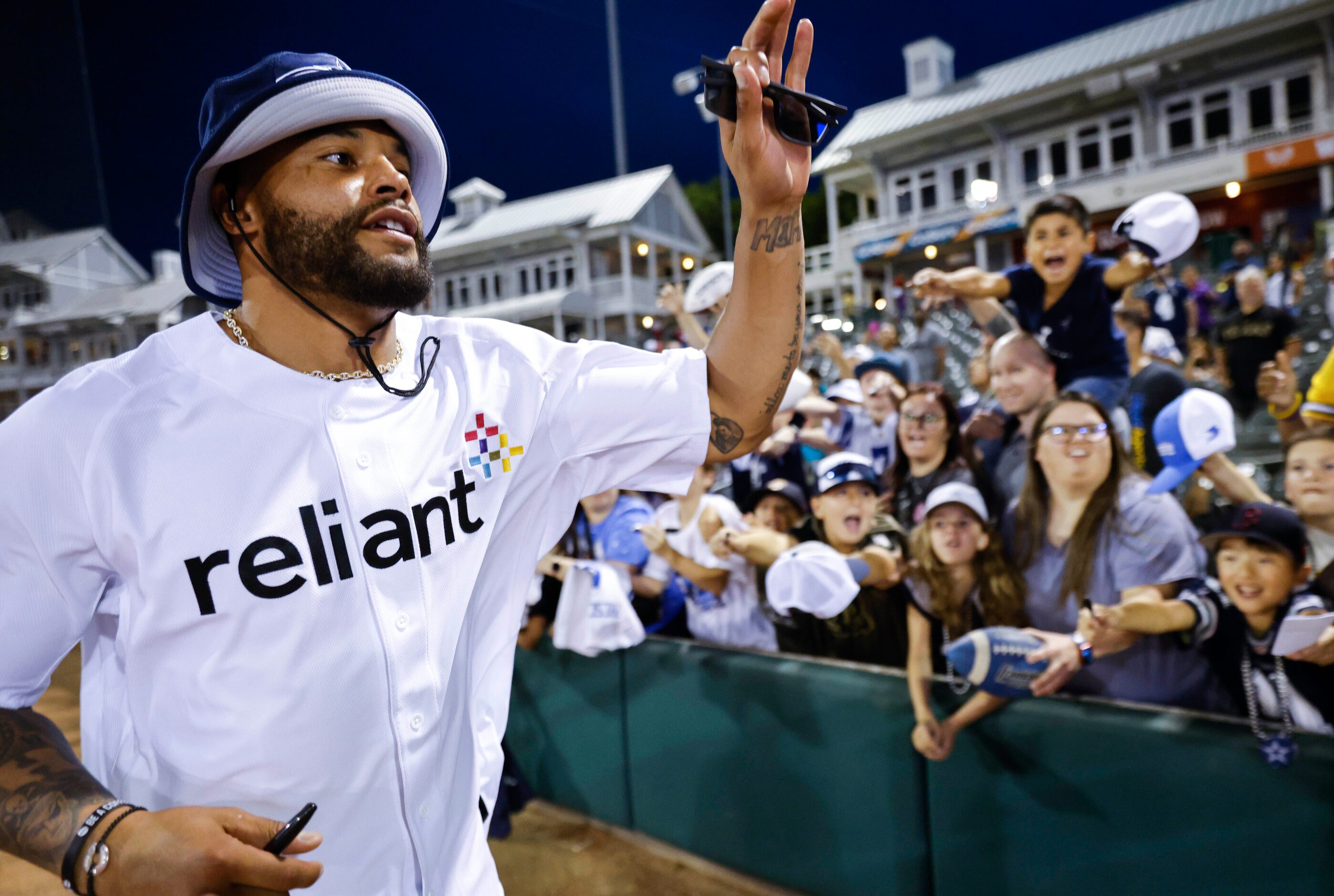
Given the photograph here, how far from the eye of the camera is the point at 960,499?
3035mm

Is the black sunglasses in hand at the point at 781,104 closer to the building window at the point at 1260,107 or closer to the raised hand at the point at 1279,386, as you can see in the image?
the raised hand at the point at 1279,386

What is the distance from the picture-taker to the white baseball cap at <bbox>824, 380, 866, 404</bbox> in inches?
231

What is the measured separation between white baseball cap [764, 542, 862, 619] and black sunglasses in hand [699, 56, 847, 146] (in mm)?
2083

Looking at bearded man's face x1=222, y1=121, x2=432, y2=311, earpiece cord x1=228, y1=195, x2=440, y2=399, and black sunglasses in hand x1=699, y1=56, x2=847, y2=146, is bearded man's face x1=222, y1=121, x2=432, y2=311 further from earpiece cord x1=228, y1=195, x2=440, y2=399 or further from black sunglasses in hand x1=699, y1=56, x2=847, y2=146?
black sunglasses in hand x1=699, y1=56, x2=847, y2=146

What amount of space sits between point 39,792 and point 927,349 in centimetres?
986

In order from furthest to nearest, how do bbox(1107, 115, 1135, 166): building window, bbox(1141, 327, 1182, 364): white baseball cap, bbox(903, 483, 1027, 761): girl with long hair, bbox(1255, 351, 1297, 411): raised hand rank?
bbox(1107, 115, 1135, 166): building window < bbox(1141, 327, 1182, 364): white baseball cap < bbox(1255, 351, 1297, 411): raised hand < bbox(903, 483, 1027, 761): girl with long hair

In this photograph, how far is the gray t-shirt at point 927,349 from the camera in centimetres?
938

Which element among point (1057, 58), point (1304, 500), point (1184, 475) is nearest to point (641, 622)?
point (1184, 475)

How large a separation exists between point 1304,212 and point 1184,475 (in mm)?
18123

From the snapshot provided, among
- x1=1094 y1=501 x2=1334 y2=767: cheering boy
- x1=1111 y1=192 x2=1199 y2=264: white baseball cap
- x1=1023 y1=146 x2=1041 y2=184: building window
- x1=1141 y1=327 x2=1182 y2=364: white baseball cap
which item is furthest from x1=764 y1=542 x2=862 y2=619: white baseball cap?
x1=1023 y1=146 x2=1041 y2=184: building window

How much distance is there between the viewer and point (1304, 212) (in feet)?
53.5

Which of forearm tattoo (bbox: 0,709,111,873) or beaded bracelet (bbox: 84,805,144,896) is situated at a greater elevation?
forearm tattoo (bbox: 0,709,111,873)

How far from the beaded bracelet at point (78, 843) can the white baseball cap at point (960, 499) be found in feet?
8.85

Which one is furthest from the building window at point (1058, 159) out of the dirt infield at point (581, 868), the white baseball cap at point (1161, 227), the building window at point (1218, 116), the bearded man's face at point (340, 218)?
the bearded man's face at point (340, 218)
